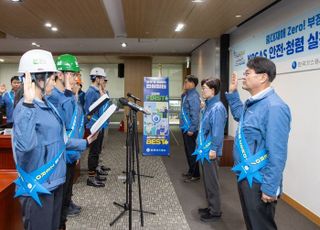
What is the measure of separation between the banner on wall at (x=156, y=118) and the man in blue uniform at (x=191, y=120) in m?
1.61

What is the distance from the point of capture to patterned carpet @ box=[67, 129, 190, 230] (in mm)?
3072

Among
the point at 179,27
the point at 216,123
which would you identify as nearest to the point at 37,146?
the point at 216,123

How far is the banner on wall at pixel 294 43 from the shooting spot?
3.29 m

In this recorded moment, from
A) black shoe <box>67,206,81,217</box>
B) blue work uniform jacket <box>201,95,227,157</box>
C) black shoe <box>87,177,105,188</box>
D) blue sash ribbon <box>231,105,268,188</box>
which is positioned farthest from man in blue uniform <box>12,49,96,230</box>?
black shoe <box>87,177,105,188</box>

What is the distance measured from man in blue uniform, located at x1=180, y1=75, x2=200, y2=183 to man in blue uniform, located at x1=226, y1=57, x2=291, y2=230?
2526 mm

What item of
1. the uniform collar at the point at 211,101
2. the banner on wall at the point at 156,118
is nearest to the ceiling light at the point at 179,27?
the banner on wall at the point at 156,118

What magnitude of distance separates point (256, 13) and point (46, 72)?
4.00 metres

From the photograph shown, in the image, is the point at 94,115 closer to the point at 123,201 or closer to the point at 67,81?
the point at 123,201

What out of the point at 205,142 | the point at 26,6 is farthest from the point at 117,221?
the point at 26,6

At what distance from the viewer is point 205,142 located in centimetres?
324

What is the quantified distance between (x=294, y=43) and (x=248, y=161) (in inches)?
94.3

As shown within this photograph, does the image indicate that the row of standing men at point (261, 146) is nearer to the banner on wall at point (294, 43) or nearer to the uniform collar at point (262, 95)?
the uniform collar at point (262, 95)

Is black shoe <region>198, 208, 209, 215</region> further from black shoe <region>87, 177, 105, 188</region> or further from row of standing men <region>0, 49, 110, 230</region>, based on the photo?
row of standing men <region>0, 49, 110, 230</region>

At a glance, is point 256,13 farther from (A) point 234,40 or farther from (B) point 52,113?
(B) point 52,113
